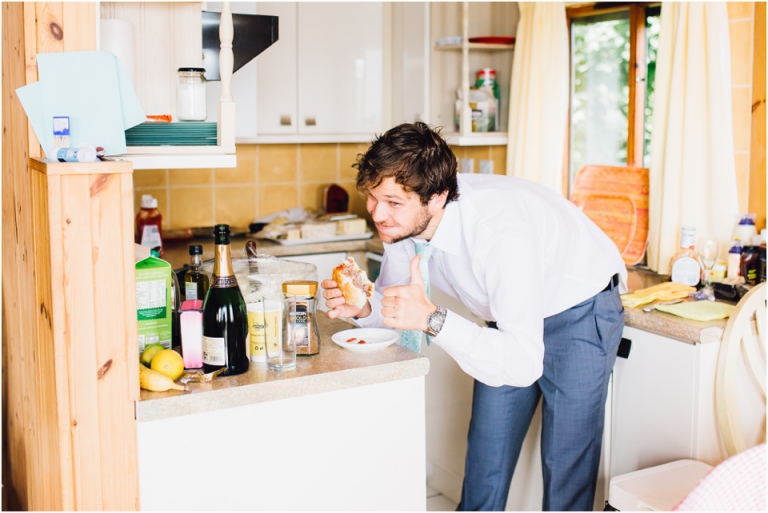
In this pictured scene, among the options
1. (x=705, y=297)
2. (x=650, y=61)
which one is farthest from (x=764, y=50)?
(x=705, y=297)

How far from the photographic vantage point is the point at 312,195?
159 inches

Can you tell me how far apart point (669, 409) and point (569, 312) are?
1.22ft

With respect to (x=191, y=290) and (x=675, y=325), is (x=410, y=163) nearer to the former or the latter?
(x=191, y=290)

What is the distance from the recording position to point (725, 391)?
79.8 inches

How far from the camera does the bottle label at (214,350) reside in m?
1.61

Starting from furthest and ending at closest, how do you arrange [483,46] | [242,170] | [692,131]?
[242,170], [483,46], [692,131]

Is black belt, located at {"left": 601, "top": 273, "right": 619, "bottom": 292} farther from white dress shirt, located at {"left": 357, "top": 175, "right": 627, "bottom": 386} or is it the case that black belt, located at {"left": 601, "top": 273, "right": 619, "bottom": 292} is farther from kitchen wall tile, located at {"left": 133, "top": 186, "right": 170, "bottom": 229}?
kitchen wall tile, located at {"left": 133, "top": 186, "right": 170, "bottom": 229}

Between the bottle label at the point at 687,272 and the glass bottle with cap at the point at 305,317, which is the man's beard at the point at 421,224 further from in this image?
the bottle label at the point at 687,272

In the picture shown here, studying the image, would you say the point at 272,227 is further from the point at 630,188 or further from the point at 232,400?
the point at 232,400

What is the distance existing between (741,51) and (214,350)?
1.92 metres

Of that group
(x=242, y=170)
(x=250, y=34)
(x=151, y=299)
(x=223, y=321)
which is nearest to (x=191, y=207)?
(x=242, y=170)

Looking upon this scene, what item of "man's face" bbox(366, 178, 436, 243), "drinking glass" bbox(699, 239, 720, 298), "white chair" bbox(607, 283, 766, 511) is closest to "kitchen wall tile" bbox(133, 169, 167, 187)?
"man's face" bbox(366, 178, 436, 243)

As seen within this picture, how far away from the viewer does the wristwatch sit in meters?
1.76

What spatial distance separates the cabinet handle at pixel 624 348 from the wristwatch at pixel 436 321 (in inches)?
30.6
